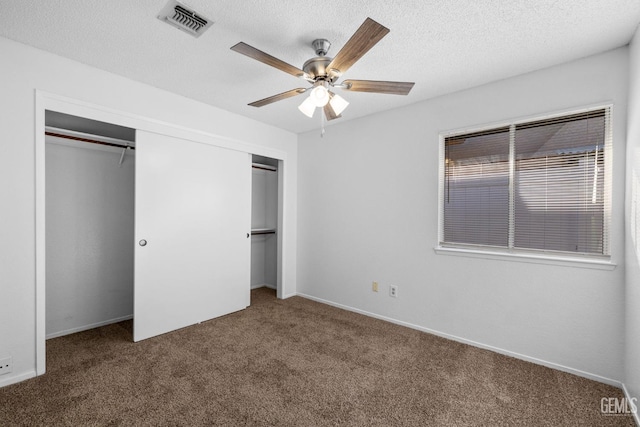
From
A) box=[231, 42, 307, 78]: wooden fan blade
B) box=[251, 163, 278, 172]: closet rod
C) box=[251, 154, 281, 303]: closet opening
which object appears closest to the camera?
box=[231, 42, 307, 78]: wooden fan blade

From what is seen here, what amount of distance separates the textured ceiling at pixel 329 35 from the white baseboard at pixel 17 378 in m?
2.44

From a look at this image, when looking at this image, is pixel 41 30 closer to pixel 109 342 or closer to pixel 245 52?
pixel 245 52

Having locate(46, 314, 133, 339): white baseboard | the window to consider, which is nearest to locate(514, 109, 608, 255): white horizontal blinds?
the window

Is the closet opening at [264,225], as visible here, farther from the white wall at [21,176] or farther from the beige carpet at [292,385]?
the white wall at [21,176]

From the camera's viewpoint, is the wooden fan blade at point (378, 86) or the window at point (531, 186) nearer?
the wooden fan blade at point (378, 86)

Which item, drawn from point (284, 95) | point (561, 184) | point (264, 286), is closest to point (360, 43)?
point (284, 95)

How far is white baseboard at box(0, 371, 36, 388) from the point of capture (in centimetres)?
209

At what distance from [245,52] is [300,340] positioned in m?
2.51

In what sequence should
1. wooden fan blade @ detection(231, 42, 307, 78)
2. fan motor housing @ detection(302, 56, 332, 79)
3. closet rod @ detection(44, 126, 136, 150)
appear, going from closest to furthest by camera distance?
wooden fan blade @ detection(231, 42, 307, 78), fan motor housing @ detection(302, 56, 332, 79), closet rod @ detection(44, 126, 136, 150)

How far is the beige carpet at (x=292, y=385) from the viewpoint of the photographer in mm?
1827

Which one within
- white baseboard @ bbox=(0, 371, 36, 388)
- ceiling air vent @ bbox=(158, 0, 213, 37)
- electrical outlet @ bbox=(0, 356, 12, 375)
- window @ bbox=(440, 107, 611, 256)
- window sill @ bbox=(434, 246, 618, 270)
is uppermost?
ceiling air vent @ bbox=(158, 0, 213, 37)

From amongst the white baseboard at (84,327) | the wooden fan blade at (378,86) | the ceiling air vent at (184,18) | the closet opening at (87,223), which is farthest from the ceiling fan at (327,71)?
→ the white baseboard at (84,327)

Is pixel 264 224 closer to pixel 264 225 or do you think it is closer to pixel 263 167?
pixel 264 225

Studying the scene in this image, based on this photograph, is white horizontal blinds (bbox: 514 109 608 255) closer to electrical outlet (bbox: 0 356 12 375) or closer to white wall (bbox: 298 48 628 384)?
white wall (bbox: 298 48 628 384)
